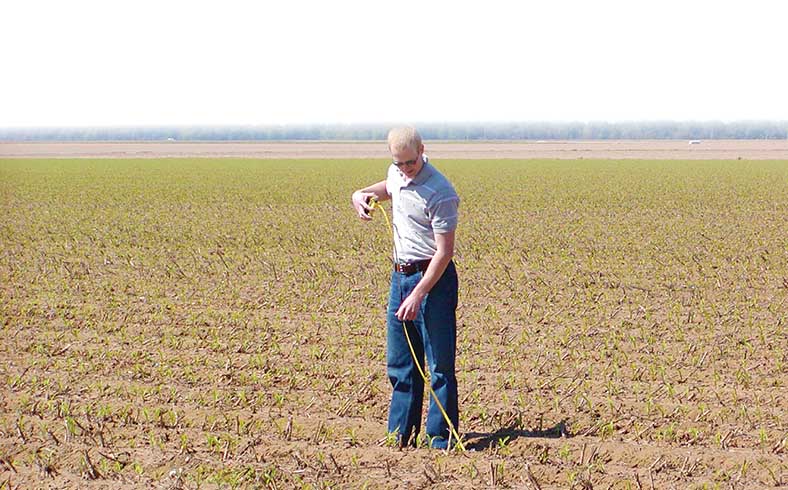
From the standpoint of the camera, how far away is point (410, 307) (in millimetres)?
5082

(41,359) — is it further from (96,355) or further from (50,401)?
(50,401)

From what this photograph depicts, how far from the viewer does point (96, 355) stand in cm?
804

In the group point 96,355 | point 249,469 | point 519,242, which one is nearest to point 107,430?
point 249,469

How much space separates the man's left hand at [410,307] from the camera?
5066mm

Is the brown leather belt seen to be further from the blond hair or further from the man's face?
the blond hair

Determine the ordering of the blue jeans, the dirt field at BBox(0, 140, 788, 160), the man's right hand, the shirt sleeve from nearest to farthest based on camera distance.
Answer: the shirt sleeve, the blue jeans, the man's right hand, the dirt field at BBox(0, 140, 788, 160)

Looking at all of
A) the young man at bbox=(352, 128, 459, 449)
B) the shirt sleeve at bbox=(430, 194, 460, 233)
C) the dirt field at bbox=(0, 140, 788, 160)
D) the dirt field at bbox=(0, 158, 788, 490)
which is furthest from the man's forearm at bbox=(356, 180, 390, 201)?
the dirt field at bbox=(0, 140, 788, 160)

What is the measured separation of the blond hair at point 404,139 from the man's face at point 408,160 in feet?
0.06

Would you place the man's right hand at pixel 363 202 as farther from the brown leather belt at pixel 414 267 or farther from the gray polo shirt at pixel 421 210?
the brown leather belt at pixel 414 267

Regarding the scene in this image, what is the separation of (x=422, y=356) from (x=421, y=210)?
990mm

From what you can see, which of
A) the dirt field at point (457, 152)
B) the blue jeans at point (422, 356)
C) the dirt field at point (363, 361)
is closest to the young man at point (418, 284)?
the blue jeans at point (422, 356)

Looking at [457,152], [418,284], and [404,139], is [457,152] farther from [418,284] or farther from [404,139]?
[404,139]

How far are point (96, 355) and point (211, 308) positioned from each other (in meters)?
2.30

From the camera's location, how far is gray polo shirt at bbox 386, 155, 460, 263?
4.93 meters
